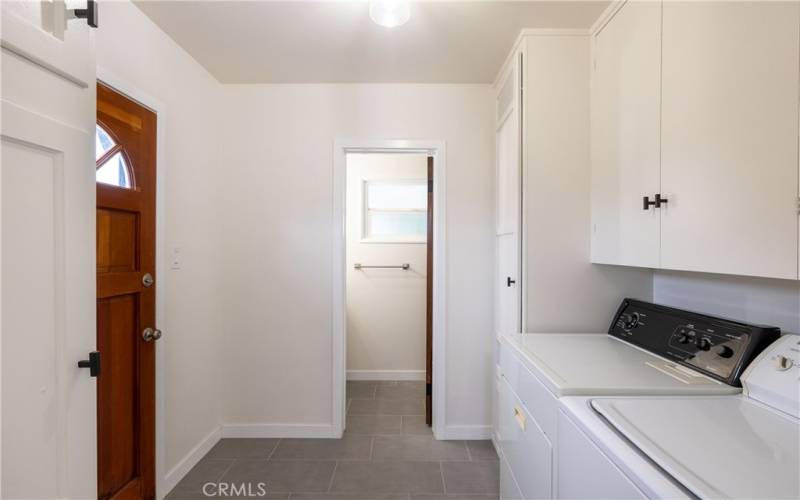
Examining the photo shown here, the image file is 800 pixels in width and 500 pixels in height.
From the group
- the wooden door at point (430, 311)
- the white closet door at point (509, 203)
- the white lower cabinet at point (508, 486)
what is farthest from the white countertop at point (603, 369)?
the wooden door at point (430, 311)

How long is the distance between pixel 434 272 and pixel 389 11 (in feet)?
4.90

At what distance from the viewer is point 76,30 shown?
91cm

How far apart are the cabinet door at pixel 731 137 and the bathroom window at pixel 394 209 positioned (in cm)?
229

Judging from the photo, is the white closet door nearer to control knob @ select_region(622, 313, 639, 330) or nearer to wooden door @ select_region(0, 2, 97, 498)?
control knob @ select_region(622, 313, 639, 330)

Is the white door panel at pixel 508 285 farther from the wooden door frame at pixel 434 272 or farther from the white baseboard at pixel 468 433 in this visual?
the white baseboard at pixel 468 433

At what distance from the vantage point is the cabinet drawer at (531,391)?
3.25 feet

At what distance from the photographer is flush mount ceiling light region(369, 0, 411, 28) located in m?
1.37

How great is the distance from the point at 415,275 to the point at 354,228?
0.79 metres

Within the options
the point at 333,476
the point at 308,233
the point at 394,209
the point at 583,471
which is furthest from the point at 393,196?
the point at 583,471

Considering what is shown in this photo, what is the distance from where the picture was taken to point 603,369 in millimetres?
1089

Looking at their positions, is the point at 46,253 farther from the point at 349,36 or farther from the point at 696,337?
the point at 696,337

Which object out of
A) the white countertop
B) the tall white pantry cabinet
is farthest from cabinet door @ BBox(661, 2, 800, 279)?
the white countertop

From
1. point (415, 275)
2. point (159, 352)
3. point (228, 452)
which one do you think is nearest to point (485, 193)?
point (415, 275)

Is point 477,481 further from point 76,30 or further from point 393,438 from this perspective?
point 76,30
